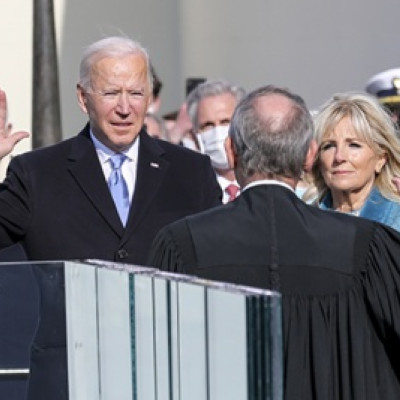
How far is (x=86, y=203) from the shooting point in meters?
5.43

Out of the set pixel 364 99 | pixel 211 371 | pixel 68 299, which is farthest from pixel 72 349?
pixel 364 99

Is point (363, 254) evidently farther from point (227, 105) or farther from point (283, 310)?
point (227, 105)

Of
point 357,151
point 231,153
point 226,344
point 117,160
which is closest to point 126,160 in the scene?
point 117,160

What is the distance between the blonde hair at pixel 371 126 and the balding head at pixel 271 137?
1525 millimetres

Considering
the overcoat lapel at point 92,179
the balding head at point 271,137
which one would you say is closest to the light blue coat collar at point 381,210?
the overcoat lapel at point 92,179

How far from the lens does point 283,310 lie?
4.25 m

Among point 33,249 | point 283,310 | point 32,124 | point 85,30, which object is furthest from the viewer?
point 85,30

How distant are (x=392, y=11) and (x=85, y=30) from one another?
436 cm

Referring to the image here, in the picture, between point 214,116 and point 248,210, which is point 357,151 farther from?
point 214,116

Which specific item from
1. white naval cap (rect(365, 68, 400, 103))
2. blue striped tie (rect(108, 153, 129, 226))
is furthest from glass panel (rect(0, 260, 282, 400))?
white naval cap (rect(365, 68, 400, 103))

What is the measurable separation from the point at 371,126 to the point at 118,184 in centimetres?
103

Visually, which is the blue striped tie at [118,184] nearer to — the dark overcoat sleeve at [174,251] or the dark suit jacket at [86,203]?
the dark suit jacket at [86,203]

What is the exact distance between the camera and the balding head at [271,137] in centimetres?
433

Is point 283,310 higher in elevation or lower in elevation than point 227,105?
lower
